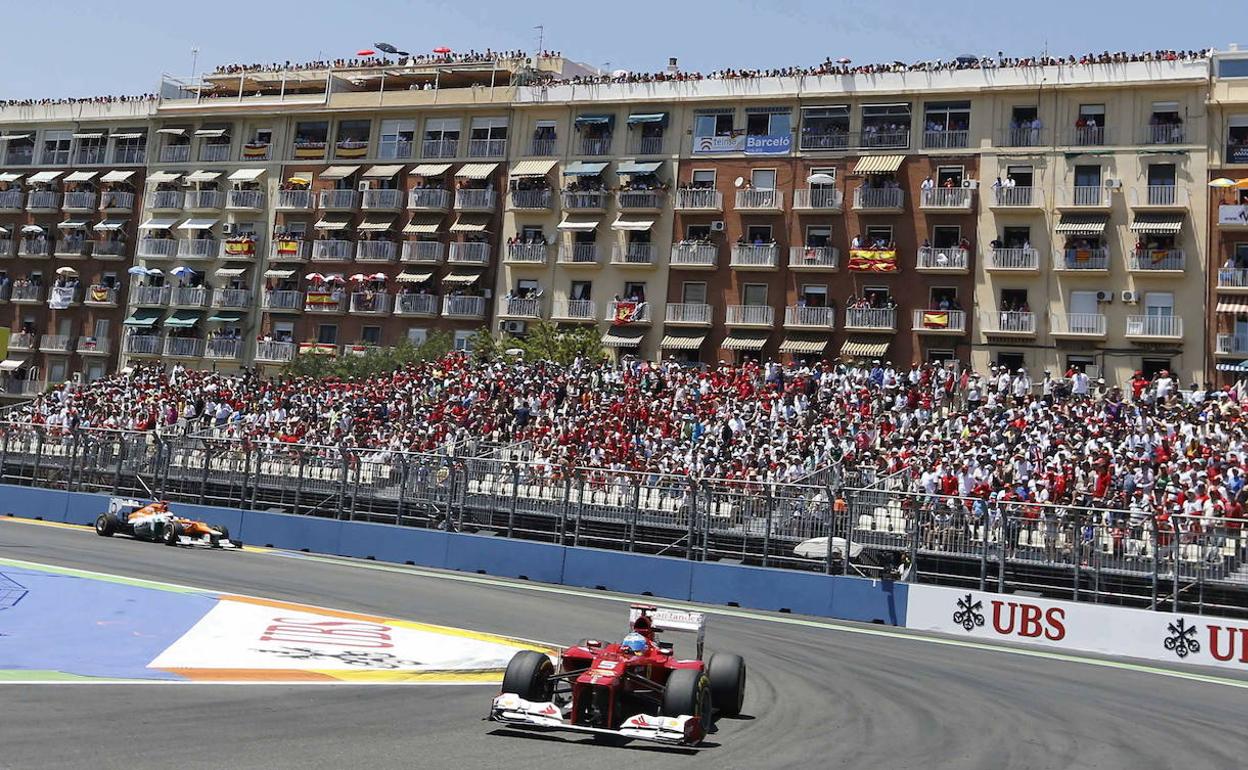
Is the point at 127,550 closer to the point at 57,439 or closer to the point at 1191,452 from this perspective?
the point at 57,439

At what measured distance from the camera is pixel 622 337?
53.2 m

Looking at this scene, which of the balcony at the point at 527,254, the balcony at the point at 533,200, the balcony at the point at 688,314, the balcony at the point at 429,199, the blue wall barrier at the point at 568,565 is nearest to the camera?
the blue wall barrier at the point at 568,565

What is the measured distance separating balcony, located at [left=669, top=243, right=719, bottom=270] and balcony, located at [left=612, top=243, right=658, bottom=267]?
3.22ft

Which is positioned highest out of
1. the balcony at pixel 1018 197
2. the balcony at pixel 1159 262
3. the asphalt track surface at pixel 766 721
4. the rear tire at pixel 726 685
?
the balcony at pixel 1018 197

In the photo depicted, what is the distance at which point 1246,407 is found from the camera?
3350cm

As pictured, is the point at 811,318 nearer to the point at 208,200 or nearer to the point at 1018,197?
the point at 1018,197

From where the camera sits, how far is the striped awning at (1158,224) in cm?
4493

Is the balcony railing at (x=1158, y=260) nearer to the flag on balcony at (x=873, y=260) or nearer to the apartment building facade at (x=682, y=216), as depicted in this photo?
the apartment building facade at (x=682, y=216)

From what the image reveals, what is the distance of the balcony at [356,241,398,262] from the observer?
194ft

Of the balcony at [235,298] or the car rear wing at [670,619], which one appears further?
the balcony at [235,298]

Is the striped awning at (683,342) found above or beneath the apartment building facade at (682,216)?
beneath

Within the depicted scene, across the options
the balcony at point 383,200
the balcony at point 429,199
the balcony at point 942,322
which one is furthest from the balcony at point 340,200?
the balcony at point 942,322

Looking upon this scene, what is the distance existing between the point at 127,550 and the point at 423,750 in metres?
20.0

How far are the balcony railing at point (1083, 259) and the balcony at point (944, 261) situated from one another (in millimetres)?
3335
